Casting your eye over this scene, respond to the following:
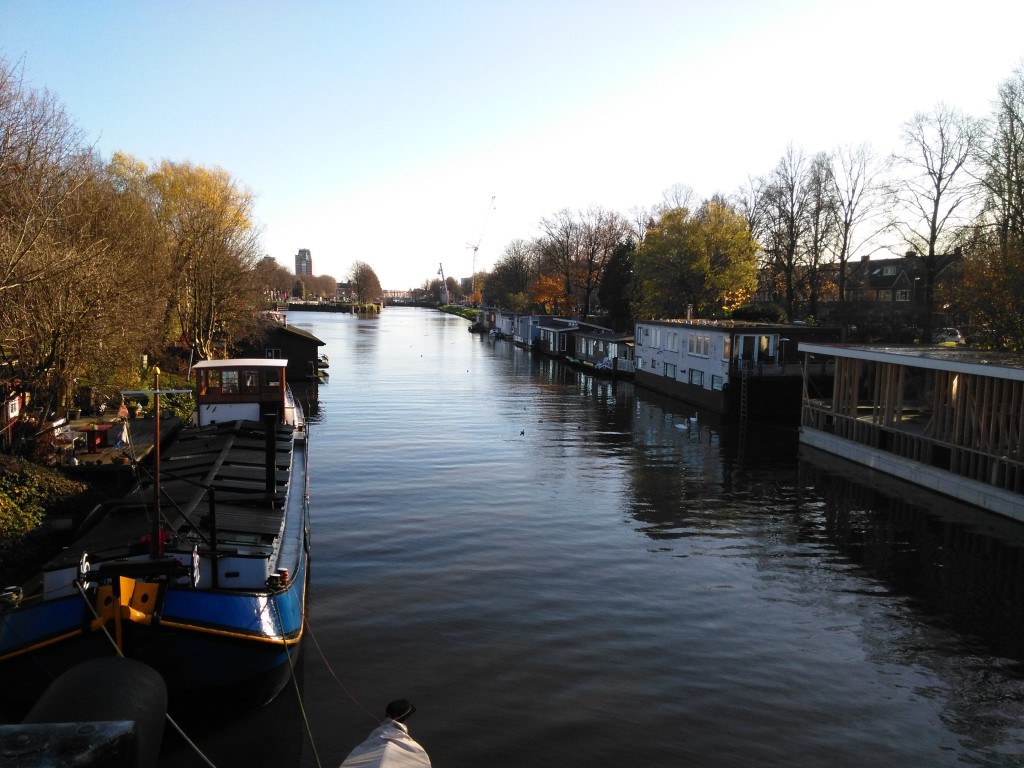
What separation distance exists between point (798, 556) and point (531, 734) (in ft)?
38.6

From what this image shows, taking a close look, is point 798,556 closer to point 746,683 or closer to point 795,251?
point 746,683

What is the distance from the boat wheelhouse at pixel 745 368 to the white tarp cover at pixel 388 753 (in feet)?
125

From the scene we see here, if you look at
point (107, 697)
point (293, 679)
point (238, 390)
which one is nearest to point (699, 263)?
point (238, 390)

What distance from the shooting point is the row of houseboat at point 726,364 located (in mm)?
44531

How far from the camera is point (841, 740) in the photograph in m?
12.0

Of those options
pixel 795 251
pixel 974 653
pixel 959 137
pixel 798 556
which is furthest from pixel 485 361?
pixel 974 653

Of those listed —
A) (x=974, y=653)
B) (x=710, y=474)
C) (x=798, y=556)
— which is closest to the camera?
(x=974, y=653)

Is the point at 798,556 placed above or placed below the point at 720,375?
below

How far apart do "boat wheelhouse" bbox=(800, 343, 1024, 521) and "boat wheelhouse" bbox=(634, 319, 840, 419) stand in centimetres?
633

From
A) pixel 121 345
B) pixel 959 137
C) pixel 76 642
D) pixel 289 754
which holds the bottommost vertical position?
pixel 289 754

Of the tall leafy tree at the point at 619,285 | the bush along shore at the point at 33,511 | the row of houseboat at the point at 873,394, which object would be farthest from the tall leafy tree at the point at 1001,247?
the tall leafy tree at the point at 619,285

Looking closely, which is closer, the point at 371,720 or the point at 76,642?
the point at 76,642

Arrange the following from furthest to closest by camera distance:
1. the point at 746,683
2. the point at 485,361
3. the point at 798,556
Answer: the point at 485,361 → the point at 798,556 → the point at 746,683

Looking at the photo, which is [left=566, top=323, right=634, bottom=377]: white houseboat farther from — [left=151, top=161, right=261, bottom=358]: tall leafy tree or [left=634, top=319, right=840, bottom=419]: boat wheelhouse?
[left=151, top=161, right=261, bottom=358]: tall leafy tree
